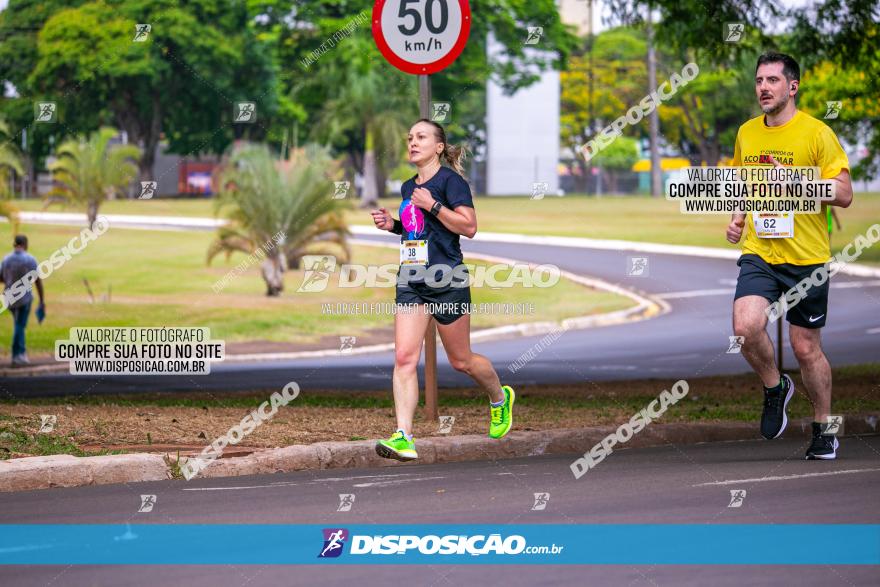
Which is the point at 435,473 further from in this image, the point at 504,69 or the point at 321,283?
the point at 504,69

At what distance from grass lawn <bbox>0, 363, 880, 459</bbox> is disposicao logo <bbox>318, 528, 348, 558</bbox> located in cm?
287

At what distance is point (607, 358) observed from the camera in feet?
69.8

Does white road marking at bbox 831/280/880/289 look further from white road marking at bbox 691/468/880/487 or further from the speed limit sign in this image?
white road marking at bbox 691/468/880/487

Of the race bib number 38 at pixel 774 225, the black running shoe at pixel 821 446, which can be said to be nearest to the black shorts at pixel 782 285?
the race bib number 38 at pixel 774 225

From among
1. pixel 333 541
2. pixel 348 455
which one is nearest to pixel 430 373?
pixel 348 455

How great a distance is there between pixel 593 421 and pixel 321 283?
83.3ft

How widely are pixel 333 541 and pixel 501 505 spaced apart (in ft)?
3.87

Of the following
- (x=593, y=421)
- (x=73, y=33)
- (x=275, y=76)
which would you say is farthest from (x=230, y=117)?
(x=593, y=421)

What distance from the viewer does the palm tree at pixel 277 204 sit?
31.1 m

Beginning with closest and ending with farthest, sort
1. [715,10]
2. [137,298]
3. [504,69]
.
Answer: [715,10]
[137,298]
[504,69]

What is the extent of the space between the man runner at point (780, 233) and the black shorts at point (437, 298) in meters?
1.56

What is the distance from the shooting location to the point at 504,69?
60500mm

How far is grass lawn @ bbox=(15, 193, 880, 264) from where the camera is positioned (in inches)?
2073

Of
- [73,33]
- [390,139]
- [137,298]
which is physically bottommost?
[137,298]
